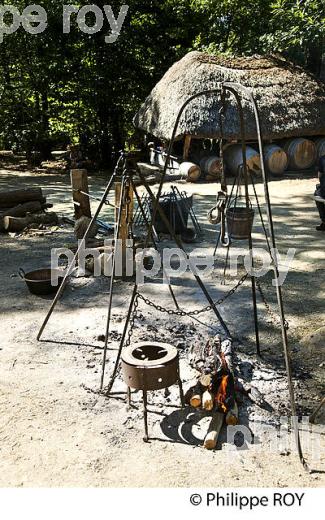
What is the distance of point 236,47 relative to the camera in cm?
1947

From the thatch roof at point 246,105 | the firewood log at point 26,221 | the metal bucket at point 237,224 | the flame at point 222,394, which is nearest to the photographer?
the flame at point 222,394

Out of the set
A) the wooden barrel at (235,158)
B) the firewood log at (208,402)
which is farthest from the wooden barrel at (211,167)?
the firewood log at (208,402)

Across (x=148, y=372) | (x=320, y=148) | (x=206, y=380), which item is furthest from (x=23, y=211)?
(x=320, y=148)

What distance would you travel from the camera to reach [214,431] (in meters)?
3.71

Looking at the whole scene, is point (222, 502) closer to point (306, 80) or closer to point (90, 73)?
point (306, 80)

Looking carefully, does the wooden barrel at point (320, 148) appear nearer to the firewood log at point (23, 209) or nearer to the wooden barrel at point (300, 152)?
the wooden barrel at point (300, 152)

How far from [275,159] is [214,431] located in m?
13.3

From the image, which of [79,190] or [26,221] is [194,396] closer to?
[79,190]

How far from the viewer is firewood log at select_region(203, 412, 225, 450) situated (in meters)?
3.61

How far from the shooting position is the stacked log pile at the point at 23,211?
33.0ft

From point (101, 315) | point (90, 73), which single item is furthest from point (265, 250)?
point (90, 73)

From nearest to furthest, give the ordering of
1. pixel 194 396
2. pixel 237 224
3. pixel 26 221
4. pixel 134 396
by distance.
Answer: pixel 194 396 → pixel 134 396 → pixel 237 224 → pixel 26 221

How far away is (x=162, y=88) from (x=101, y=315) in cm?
1302

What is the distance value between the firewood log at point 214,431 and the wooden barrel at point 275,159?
12.8 m
